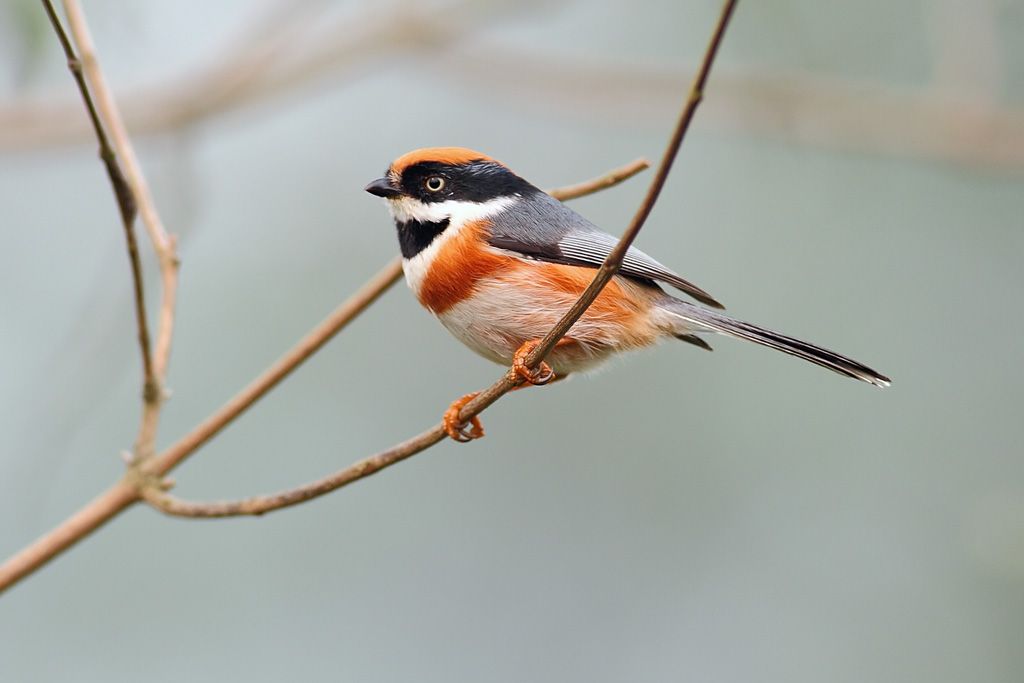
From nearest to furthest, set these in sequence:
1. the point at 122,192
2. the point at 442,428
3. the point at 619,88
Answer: the point at 122,192 → the point at 442,428 → the point at 619,88

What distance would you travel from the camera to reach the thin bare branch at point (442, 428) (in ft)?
5.03

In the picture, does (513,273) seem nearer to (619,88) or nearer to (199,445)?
(199,445)

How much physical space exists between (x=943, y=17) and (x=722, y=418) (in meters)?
2.91

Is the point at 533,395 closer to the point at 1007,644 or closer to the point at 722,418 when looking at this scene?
the point at 722,418

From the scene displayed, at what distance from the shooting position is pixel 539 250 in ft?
10.4

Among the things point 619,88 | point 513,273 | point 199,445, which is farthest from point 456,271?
point 619,88

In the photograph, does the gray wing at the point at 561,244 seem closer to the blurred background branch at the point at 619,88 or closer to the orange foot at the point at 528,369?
the orange foot at the point at 528,369

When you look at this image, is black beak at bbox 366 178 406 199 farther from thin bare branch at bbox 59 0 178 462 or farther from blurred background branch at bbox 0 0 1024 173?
blurred background branch at bbox 0 0 1024 173

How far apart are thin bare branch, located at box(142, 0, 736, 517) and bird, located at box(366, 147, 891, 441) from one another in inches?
21.1

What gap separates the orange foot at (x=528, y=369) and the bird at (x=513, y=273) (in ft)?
0.03

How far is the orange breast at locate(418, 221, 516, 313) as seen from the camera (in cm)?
305

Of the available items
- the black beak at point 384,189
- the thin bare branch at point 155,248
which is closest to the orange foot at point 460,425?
the black beak at point 384,189

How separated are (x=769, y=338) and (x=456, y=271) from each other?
105 centimetres

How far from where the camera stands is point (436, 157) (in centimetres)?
321
